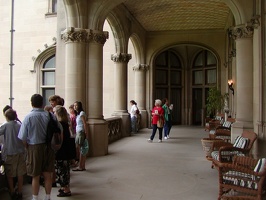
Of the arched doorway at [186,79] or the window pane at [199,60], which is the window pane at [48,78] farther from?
the window pane at [199,60]

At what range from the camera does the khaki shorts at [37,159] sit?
4.28 meters

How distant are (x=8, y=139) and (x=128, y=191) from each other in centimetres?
207

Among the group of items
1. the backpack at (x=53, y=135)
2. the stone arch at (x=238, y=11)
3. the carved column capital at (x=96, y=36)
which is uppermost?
the stone arch at (x=238, y=11)

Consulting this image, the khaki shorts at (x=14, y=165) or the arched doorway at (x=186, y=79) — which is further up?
the arched doorway at (x=186, y=79)

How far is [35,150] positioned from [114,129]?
7551mm

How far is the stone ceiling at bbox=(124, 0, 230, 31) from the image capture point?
40.0 feet

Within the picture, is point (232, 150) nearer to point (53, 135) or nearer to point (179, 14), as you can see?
point (53, 135)

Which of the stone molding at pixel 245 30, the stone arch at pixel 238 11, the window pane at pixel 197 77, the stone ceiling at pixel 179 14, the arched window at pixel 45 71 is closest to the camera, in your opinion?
the stone molding at pixel 245 30

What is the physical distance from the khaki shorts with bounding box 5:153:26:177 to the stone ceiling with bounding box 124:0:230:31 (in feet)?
29.3

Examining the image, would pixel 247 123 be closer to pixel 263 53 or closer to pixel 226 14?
pixel 263 53

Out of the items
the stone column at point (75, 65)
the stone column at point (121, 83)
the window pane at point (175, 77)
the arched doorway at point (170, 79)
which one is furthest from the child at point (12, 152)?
the window pane at point (175, 77)

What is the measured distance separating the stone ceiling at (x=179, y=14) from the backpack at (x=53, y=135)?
878 cm

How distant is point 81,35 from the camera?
26.6 feet

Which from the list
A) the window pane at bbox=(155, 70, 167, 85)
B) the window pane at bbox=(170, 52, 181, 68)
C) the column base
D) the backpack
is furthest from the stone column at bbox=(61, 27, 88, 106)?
the window pane at bbox=(170, 52, 181, 68)
